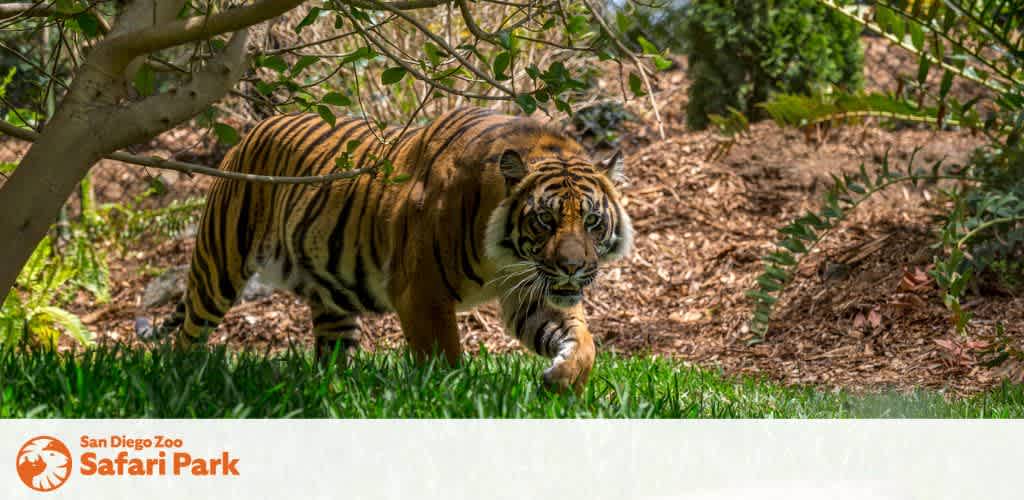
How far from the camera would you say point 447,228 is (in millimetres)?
4641

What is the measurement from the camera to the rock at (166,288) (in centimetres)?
921

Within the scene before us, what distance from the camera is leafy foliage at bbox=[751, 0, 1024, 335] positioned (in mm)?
5941

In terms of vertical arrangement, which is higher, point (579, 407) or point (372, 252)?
point (372, 252)

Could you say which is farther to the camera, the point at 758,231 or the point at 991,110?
the point at 758,231

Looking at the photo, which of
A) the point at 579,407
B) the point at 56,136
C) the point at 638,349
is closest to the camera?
the point at 56,136

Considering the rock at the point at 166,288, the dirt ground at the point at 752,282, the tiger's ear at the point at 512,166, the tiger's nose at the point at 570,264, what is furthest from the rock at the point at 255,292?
the tiger's nose at the point at 570,264

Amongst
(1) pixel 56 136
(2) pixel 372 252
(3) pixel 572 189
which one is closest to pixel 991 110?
(3) pixel 572 189

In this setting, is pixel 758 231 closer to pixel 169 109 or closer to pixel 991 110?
pixel 991 110
